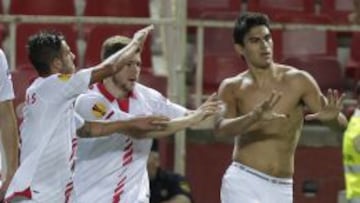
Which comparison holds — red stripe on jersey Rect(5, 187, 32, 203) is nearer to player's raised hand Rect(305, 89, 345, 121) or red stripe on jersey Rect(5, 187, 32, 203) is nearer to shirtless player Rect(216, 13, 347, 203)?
shirtless player Rect(216, 13, 347, 203)

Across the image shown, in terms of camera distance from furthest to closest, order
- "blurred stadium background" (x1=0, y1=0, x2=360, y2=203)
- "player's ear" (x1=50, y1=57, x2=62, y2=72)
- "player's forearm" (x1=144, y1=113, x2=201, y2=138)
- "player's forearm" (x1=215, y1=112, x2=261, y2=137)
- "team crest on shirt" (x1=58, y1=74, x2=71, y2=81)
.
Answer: "blurred stadium background" (x1=0, y1=0, x2=360, y2=203), "player's forearm" (x1=144, y1=113, x2=201, y2=138), "player's forearm" (x1=215, y1=112, x2=261, y2=137), "player's ear" (x1=50, y1=57, x2=62, y2=72), "team crest on shirt" (x1=58, y1=74, x2=71, y2=81)

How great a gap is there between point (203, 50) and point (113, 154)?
10.5 feet

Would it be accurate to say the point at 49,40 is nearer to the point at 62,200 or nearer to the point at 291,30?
the point at 62,200

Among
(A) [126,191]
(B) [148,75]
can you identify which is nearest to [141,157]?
(A) [126,191]

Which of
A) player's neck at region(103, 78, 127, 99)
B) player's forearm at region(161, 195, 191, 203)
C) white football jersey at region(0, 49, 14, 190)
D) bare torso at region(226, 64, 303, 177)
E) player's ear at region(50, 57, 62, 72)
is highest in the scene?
player's ear at region(50, 57, 62, 72)

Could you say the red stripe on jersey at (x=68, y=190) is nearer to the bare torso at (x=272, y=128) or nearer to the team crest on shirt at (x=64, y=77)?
the team crest on shirt at (x=64, y=77)

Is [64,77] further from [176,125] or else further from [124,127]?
[176,125]

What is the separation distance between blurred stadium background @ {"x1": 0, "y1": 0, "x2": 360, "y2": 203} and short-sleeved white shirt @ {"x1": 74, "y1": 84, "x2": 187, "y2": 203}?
2433 mm

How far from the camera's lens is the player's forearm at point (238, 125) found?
7837 millimetres

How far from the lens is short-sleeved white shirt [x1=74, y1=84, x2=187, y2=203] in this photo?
27.0 feet

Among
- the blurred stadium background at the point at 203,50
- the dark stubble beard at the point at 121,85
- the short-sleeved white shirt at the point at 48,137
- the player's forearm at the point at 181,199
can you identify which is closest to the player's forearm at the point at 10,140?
the short-sleeved white shirt at the point at 48,137

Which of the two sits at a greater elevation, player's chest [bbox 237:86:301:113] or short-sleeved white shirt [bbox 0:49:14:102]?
short-sleeved white shirt [bbox 0:49:14:102]

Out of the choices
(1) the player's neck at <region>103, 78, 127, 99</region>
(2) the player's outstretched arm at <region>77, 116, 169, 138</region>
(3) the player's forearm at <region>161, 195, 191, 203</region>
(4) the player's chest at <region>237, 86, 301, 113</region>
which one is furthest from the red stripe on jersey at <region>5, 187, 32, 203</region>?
(3) the player's forearm at <region>161, 195, 191, 203</region>

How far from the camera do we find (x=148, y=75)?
11.0 m
